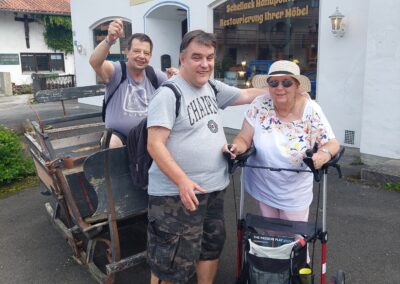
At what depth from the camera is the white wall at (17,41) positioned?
2153 cm

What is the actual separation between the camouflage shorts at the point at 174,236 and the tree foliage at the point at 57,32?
74.5ft

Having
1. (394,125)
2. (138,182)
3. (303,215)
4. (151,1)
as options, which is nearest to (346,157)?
(394,125)

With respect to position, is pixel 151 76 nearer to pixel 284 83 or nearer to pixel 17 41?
pixel 284 83

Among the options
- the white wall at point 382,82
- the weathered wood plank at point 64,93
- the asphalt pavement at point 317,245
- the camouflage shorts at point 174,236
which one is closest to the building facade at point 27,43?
the asphalt pavement at point 317,245

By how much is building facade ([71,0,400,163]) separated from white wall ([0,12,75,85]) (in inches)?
500

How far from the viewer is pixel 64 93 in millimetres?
3707

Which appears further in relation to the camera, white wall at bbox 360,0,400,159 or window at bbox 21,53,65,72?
window at bbox 21,53,65,72

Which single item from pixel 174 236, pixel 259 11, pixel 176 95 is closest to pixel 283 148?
pixel 176 95

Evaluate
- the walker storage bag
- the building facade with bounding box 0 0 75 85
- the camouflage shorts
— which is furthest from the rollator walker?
the building facade with bounding box 0 0 75 85

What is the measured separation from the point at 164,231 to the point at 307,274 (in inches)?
33.8

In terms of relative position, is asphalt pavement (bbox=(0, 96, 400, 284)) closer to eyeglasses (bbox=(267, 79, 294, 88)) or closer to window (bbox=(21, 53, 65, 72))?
eyeglasses (bbox=(267, 79, 294, 88))

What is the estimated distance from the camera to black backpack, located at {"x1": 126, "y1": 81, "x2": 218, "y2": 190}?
245 centimetres

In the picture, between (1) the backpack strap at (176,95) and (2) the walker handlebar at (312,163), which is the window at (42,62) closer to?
(1) the backpack strap at (176,95)

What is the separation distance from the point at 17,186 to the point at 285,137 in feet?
14.8
